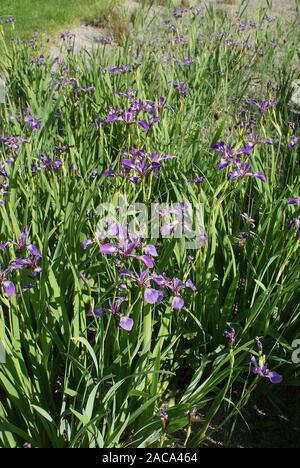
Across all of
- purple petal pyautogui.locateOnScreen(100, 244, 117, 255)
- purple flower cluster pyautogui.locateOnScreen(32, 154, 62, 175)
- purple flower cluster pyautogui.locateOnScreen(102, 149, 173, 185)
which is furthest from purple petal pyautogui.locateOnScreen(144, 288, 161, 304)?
purple flower cluster pyautogui.locateOnScreen(32, 154, 62, 175)

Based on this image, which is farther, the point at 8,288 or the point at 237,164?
the point at 237,164

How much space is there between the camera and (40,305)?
5.13 ft

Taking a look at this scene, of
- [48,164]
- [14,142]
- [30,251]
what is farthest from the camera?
[14,142]

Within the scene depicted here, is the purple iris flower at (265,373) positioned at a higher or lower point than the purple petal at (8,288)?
lower

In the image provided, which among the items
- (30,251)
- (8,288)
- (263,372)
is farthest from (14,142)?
(263,372)

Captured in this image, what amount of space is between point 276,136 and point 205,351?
1.89 meters

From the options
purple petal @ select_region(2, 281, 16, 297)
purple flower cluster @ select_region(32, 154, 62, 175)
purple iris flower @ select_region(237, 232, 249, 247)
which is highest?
purple petal @ select_region(2, 281, 16, 297)

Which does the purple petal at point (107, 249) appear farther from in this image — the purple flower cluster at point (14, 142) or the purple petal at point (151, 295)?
the purple flower cluster at point (14, 142)

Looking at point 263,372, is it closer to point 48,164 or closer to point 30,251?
point 30,251

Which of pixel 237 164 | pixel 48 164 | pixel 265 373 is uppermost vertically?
pixel 237 164

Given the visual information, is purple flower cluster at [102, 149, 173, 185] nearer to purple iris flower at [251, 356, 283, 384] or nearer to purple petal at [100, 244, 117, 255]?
purple petal at [100, 244, 117, 255]

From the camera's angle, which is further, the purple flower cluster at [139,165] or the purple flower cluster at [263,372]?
the purple flower cluster at [139,165]

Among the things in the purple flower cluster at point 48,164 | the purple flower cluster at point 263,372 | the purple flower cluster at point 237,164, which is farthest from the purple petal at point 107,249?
the purple flower cluster at point 48,164

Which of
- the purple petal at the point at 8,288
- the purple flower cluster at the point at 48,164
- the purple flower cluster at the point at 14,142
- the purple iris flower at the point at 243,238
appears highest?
the purple flower cluster at the point at 14,142
